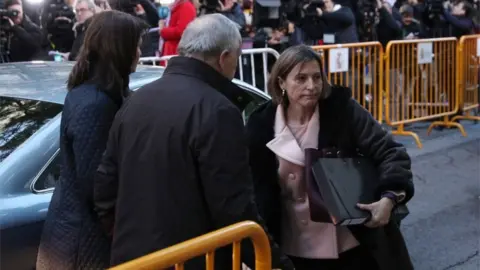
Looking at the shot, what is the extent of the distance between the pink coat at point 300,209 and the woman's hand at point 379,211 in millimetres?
196

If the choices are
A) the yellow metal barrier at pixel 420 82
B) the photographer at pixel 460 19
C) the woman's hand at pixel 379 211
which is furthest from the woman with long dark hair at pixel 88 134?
the photographer at pixel 460 19

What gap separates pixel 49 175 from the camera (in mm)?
3484

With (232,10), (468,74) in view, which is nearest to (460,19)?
(468,74)

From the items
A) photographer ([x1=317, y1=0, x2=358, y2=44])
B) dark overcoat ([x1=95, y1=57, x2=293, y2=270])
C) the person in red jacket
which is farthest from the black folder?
photographer ([x1=317, y1=0, x2=358, y2=44])

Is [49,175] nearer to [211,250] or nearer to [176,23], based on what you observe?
[211,250]

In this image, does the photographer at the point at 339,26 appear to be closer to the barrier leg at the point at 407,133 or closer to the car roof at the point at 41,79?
the barrier leg at the point at 407,133

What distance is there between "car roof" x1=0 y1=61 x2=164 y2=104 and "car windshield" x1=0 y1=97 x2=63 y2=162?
0.13 feet

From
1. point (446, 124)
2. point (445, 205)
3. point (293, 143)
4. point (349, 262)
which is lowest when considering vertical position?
point (445, 205)

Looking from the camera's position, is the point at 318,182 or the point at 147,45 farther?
the point at 147,45

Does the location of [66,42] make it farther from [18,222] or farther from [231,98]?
[231,98]

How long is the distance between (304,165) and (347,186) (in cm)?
21

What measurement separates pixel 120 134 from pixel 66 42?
6763mm

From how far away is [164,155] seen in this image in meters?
2.51

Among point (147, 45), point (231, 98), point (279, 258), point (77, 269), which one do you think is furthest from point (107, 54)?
point (147, 45)
